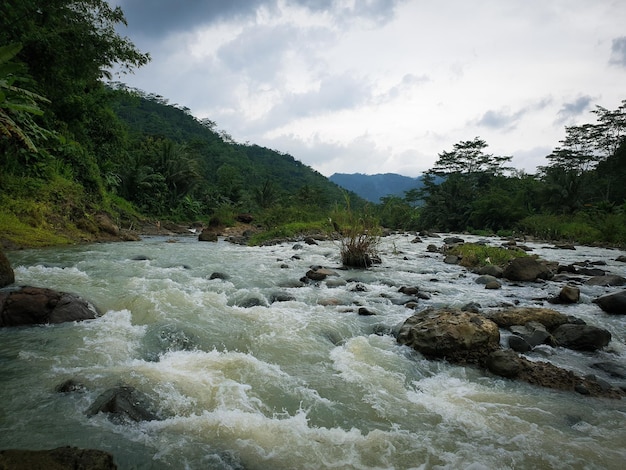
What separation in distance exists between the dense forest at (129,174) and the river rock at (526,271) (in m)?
3.80

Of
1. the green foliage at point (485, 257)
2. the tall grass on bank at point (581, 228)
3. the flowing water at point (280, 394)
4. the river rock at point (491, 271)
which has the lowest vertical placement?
the flowing water at point (280, 394)

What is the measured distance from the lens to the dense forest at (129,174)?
38.8 ft

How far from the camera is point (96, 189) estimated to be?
1697cm

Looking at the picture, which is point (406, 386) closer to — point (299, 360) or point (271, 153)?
point (299, 360)

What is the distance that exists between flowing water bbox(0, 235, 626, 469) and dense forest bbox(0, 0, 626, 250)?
3.89 m

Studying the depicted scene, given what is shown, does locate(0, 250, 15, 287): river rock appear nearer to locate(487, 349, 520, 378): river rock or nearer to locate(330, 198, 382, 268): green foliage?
locate(330, 198, 382, 268): green foliage

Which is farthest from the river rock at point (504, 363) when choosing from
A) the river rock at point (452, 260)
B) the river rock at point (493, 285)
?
the river rock at point (452, 260)

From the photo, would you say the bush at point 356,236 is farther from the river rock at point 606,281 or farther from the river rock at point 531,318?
the river rock at point 606,281

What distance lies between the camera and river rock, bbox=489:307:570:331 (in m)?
5.84

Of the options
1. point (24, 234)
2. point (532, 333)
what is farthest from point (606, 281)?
point (24, 234)

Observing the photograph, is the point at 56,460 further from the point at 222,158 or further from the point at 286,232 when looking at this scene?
the point at 222,158

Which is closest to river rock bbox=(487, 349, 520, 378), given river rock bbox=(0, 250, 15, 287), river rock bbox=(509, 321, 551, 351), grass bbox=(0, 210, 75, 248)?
river rock bbox=(509, 321, 551, 351)

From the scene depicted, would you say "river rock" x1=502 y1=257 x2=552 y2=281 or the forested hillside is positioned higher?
the forested hillside

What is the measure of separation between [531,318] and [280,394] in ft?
14.4
